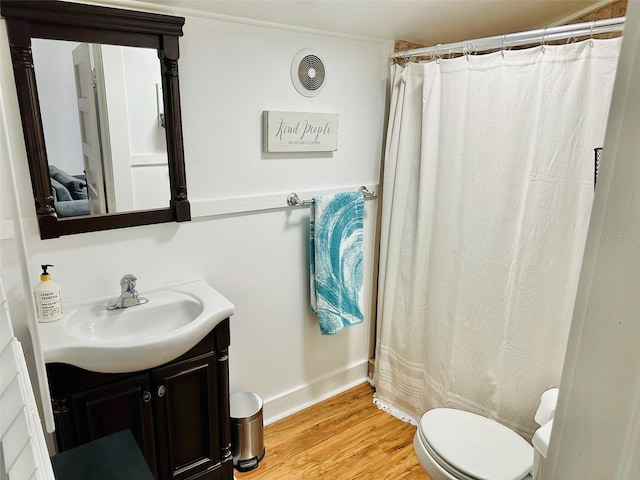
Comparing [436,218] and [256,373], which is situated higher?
[436,218]

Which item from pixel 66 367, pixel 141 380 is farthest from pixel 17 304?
pixel 141 380

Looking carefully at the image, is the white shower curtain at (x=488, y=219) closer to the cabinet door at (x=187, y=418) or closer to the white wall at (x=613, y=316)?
the cabinet door at (x=187, y=418)

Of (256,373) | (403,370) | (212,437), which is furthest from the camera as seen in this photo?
(403,370)

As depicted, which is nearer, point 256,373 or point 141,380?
point 141,380

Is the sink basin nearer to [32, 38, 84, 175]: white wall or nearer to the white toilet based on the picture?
[32, 38, 84, 175]: white wall

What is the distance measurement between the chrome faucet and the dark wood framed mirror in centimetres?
22

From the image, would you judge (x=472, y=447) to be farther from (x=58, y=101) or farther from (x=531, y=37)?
(x=58, y=101)

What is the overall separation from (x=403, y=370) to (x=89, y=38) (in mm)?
2165

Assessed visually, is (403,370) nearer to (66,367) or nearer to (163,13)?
(66,367)

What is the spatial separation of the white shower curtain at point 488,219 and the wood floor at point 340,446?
0.70ft

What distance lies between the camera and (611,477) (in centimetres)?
39

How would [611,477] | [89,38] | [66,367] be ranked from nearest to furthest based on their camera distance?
1. [611,477]
2. [66,367]
3. [89,38]

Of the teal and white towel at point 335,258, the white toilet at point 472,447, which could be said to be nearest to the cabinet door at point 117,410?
the teal and white towel at point 335,258

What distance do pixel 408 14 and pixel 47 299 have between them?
6.43 ft
